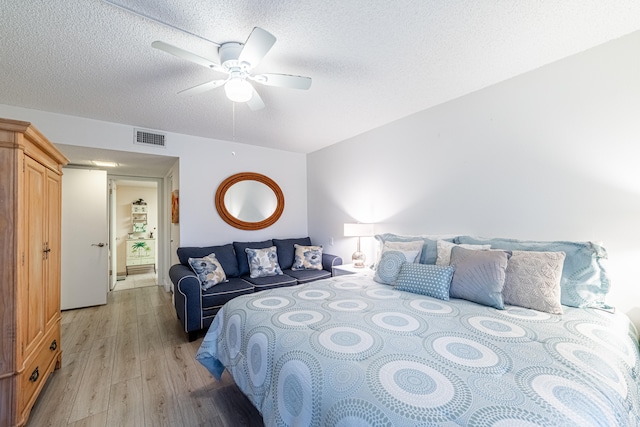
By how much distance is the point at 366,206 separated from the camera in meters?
→ 3.59

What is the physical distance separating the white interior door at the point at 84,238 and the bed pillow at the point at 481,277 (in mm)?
4717

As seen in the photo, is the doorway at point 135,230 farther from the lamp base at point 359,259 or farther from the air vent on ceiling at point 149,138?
the lamp base at point 359,259

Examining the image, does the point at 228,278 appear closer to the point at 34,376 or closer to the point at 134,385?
the point at 134,385

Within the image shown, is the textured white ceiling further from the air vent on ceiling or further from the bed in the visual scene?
the bed

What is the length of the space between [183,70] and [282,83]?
0.82 metres

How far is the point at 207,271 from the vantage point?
305cm

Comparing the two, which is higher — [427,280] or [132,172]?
[132,172]

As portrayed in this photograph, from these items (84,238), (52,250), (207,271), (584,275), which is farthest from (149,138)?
(584,275)

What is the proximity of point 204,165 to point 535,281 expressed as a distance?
3805 millimetres

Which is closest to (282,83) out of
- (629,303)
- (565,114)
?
(565,114)

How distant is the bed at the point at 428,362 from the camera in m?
0.83

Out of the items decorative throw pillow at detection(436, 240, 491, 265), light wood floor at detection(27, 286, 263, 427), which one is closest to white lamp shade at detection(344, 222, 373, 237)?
decorative throw pillow at detection(436, 240, 491, 265)

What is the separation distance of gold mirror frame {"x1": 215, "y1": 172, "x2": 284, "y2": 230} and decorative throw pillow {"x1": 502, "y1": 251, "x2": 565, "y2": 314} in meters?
A: 3.27

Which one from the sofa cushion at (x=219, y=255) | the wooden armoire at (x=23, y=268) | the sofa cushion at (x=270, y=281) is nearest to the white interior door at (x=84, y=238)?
the sofa cushion at (x=219, y=255)
